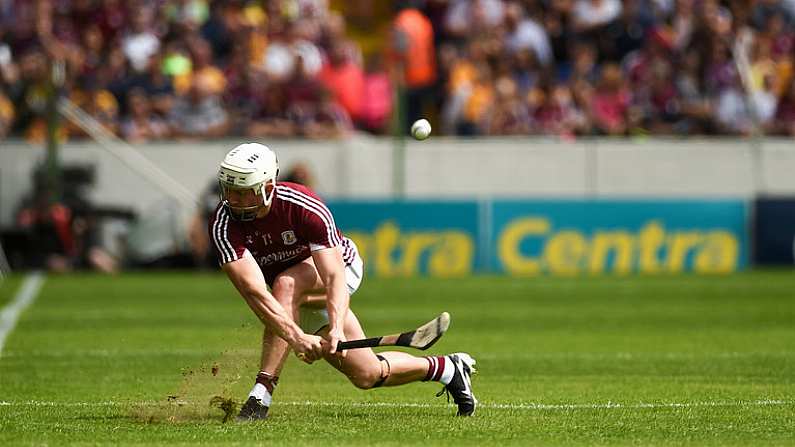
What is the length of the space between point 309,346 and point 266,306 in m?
0.34

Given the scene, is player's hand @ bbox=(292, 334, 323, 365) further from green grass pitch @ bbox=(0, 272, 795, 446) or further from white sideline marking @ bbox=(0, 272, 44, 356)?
white sideline marking @ bbox=(0, 272, 44, 356)

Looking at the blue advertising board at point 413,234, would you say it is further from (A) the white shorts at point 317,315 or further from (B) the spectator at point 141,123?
(A) the white shorts at point 317,315

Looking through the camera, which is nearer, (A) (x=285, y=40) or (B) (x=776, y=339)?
(B) (x=776, y=339)

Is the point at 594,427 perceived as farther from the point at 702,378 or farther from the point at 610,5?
the point at 610,5

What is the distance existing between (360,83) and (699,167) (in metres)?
5.14

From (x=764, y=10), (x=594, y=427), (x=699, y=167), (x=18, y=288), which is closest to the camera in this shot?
(x=594, y=427)

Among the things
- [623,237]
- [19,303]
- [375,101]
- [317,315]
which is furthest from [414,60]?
[317,315]

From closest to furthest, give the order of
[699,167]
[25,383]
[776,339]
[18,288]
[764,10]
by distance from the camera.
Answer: [25,383] < [776,339] < [18,288] < [699,167] < [764,10]

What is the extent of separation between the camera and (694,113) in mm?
22078

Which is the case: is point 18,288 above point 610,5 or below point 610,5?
below

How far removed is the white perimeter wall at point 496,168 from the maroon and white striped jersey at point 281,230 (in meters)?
13.1

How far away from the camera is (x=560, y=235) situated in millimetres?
21578

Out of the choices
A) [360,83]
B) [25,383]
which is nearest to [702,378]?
[25,383]

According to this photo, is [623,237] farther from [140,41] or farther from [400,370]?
[400,370]
